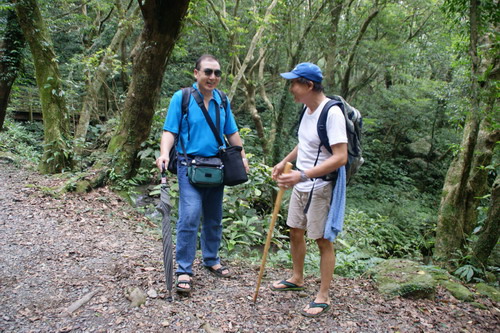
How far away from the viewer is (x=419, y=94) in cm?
1588

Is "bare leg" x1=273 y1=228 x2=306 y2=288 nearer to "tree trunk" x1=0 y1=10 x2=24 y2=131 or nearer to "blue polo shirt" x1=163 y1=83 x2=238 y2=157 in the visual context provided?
"blue polo shirt" x1=163 y1=83 x2=238 y2=157

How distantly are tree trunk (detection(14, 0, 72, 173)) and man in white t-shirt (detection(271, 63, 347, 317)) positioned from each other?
5.75 metres

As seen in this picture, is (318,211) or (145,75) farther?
(145,75)

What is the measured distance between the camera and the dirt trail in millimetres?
2643

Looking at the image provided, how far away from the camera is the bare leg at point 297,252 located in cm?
313

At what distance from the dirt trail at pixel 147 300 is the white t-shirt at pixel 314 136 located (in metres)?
1.12

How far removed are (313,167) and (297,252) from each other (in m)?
0.92

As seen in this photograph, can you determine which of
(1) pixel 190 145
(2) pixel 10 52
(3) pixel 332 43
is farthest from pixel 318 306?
(3) pixel 332 43

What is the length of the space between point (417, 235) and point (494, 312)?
759cm

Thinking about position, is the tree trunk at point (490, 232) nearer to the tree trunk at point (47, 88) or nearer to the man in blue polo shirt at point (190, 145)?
the man in blue polo shirt at point (190, 145)

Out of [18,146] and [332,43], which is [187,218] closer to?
[18,146]

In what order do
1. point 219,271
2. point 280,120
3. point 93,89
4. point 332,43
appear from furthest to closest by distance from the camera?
point 332,43 → point 280,120 → point 93,89 → point 219,271

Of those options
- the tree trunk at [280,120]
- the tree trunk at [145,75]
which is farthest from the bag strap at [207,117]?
the tree trunk at [280,120]

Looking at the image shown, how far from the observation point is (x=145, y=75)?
19.5 feet
